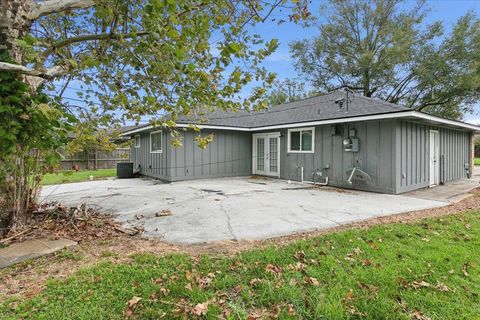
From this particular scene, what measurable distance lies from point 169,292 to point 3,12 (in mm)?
3999

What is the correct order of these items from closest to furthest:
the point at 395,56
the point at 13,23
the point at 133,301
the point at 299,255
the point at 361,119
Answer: the point at 133,301 → the point at 299,255 → the point at 13,23 → the point at 361,119 → the point at 395,56

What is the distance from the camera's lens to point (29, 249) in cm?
329

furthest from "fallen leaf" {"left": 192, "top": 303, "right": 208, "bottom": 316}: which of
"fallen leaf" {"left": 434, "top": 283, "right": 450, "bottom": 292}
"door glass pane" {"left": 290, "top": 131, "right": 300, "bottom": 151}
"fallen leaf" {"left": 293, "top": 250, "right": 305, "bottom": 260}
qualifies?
"door glass pane" {"left": 290, "top": 131, "right": 300, "bottom": 151}

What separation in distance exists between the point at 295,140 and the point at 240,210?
20.1 ft

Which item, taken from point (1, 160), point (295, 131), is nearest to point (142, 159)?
point (295, 131)

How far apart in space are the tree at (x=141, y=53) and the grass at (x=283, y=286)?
6.67 feet

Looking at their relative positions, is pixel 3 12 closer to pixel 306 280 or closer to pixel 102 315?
pixel 102 315

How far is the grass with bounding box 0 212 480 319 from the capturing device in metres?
2.20

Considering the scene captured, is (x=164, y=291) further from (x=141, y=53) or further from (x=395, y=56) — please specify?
(x=395, y=56)

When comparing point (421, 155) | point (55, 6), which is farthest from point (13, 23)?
point (421, 155)

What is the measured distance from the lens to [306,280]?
Result: 8.69ft

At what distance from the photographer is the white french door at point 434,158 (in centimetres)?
951

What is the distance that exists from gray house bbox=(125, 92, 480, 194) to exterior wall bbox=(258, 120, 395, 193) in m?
0.03

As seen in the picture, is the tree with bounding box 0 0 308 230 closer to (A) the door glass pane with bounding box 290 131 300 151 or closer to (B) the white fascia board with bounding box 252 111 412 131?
(B) the white fascia board with bounding box 252 111 412 131
